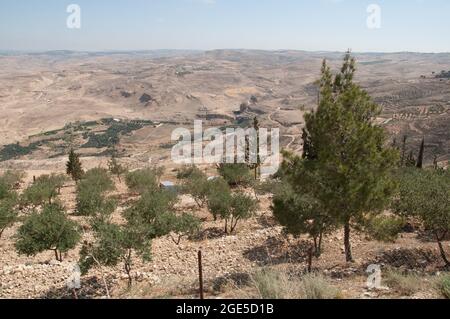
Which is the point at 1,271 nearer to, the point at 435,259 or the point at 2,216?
the point at 2,216

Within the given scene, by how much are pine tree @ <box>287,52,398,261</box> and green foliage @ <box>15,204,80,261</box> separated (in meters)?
13.0

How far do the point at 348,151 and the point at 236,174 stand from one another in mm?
25915

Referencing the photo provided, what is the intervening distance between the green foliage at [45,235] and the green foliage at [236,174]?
67.6 ft

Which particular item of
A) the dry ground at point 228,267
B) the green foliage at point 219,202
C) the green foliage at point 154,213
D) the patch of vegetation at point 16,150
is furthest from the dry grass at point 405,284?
the patch of vegetation at point 16,150

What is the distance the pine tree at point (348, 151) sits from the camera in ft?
45.6

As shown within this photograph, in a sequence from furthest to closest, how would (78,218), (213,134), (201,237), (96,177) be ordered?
(213,134) → (96,177) → (78,218) → (201,237)

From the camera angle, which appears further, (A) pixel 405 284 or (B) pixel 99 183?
(B) pixel 99 183

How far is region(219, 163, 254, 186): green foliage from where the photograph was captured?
39.9m

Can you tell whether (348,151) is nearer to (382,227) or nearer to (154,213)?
(382,227)

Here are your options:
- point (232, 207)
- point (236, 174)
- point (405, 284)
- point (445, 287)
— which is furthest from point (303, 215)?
point (236, 174)

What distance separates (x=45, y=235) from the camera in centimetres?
2017

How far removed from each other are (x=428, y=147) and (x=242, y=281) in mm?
72200
